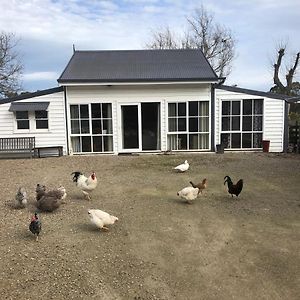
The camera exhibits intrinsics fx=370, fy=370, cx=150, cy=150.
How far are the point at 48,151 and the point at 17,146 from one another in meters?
1.32

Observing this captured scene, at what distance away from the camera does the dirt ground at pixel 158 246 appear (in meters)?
3.97

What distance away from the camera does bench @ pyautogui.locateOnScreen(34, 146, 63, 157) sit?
15.5 metres

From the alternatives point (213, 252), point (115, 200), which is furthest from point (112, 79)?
point (213, 252)

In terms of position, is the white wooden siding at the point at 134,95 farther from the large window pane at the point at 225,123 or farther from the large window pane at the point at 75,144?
the large window pane at the point at 75,144

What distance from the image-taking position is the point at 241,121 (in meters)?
16.3

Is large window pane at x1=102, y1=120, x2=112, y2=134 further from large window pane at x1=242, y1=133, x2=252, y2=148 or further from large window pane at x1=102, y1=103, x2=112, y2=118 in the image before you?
large window pane at x1=242, y1=133, x2=252, y2=148

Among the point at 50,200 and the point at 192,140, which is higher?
the point at 192,140

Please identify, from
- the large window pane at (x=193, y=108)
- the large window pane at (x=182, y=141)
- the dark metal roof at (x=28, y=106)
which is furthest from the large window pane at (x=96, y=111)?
the large window pane at (x=193, y=108)

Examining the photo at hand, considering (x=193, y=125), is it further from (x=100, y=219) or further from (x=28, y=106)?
(x=100, y=219)

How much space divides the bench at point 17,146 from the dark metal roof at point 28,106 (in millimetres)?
1237

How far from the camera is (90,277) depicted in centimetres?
420

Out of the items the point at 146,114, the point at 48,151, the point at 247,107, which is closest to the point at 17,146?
the point at 48,151

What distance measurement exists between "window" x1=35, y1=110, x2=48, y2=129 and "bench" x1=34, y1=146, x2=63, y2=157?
1090 millimetres

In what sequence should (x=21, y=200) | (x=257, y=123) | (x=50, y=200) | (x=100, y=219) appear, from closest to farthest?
(x=100, y=219) → (x=50, y=200) → (x=21, y=200) → (x=257, y=123)
